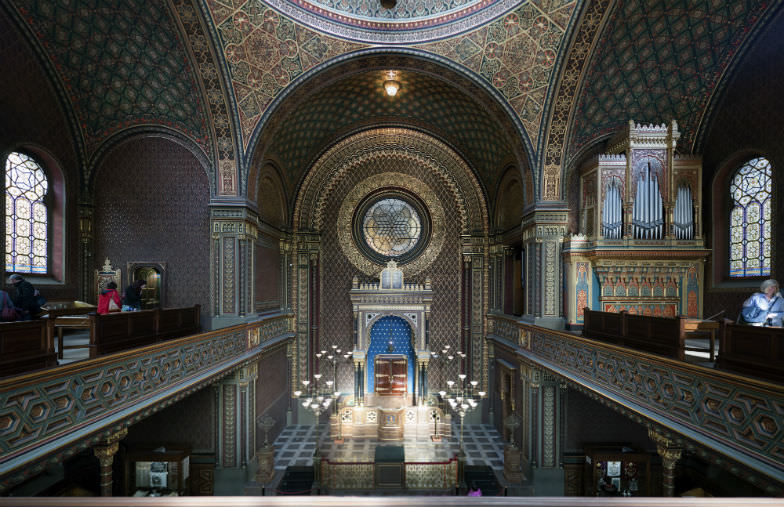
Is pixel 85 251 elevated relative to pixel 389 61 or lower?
lower

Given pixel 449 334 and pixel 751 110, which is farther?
pixel 449 334

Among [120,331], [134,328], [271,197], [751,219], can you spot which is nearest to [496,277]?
[751,219]

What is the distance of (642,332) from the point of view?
6.67 m

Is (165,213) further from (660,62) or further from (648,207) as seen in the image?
(660,62)

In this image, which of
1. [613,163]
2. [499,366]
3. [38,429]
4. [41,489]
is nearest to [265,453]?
[41,489]

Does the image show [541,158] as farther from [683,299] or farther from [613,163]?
[683,299]

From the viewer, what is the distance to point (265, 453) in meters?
10.7

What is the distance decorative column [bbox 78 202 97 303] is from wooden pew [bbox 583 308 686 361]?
12.6m

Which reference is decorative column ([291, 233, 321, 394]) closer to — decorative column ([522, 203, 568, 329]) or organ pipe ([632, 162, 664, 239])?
decorative column ([522, 203, 568, 329])

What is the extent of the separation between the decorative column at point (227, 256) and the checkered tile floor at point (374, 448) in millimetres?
4524

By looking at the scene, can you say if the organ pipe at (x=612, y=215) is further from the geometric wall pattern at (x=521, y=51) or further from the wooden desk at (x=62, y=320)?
the wooden desk at (x=62, y=320)

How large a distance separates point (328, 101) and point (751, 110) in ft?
37.3

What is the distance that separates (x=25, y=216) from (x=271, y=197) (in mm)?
6262

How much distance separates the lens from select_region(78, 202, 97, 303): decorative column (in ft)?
34.0
